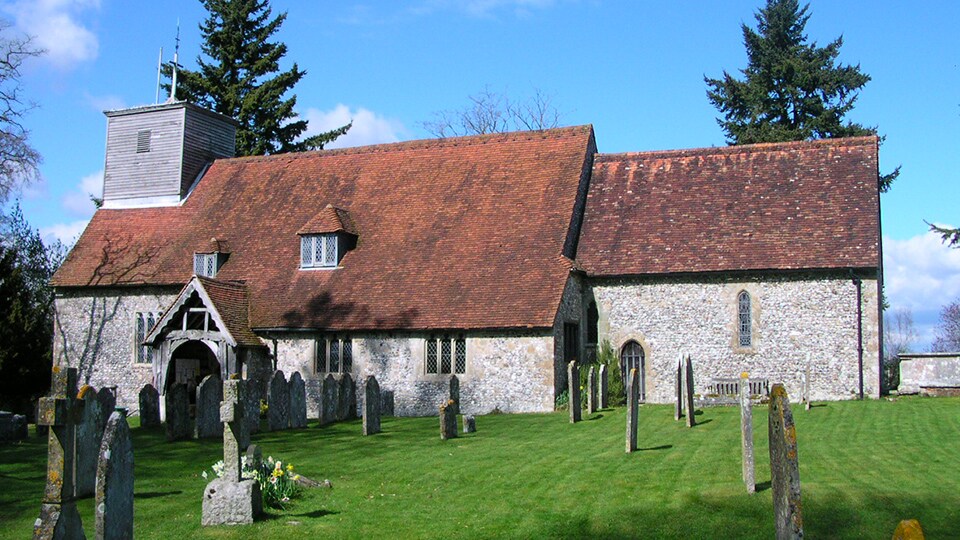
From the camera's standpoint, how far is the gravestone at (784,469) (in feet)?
24.6

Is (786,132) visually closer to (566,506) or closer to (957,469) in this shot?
(957,469)

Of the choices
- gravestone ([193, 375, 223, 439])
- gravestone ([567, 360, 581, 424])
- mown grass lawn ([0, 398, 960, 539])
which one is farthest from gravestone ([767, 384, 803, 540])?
gravestone ([193, 375, 223, 439])

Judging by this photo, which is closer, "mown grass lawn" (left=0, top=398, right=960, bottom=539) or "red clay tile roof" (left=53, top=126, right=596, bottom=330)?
"mown grass lawn" (left=0, top=398, right=960, bottom=539)

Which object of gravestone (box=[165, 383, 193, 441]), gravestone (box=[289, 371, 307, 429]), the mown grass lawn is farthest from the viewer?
gravestone (box=[289, 371, 307, 429])

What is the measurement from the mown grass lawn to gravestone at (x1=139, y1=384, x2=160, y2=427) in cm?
181

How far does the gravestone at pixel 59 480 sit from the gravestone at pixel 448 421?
10393mm

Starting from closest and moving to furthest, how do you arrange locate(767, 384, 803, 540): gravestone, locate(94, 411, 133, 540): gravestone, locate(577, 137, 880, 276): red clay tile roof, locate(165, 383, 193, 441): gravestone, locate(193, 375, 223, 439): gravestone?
locate(767, 384, 803, 540): gravestone < locate(94, 411, 133, 540): gravestone < locate(165, 383, 193, 441): gravestone < locate(193, 375, 223, 439): gravestone < locate(577, 137, 880, 276): red clay tile roof

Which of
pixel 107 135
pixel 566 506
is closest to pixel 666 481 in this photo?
pixel 566 506

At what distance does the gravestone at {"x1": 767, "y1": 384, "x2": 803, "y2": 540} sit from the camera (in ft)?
24.6

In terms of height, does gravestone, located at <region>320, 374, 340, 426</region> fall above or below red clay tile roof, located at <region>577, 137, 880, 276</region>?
below

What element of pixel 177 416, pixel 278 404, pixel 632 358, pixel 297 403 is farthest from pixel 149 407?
pixel 632 358

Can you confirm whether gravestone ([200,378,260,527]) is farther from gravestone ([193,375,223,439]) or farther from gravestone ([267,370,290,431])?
gravestone ([267,370,290,431])

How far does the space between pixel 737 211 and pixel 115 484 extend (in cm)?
2319

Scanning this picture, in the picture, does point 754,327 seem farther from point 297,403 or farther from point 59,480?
point 59,480
